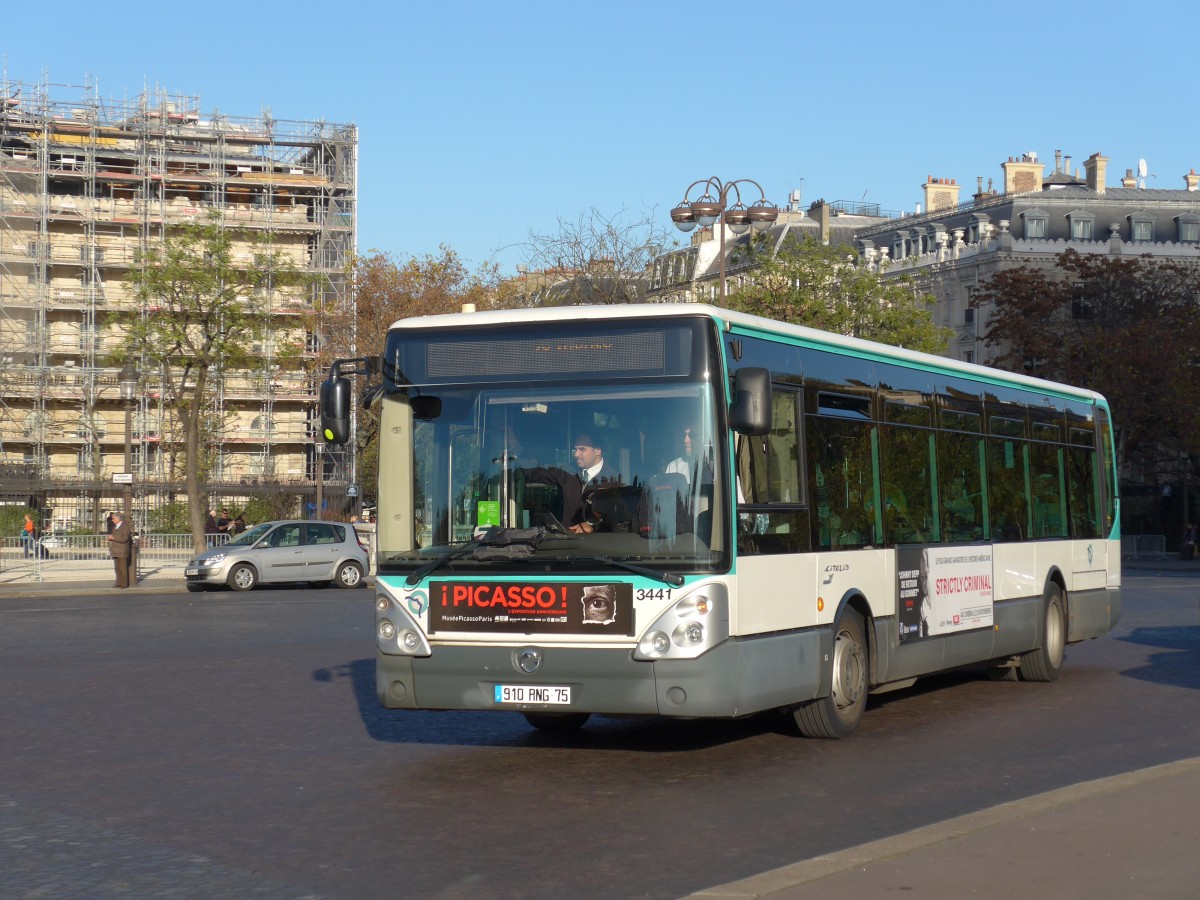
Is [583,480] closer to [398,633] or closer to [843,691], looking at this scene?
[398,633]

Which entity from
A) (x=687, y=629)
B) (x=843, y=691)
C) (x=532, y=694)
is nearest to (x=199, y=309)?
(x=843, y=691)

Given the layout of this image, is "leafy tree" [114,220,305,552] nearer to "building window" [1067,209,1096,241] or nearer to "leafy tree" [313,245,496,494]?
"leafy tree" [313,245,496,494]

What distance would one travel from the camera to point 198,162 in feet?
281

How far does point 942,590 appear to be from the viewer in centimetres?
1420

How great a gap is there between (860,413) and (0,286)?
73.7m

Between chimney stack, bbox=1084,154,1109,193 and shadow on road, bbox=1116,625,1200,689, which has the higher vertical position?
chimney stack, bbox=1084,154,1109,193

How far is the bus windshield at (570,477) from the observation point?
35.3ft

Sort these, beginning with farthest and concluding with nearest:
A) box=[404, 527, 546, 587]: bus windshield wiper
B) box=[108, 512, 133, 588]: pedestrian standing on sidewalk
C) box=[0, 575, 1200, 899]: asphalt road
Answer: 1. box=[108, 512, 133, 588]: pedestrian standing on sidewalk
2. box=[404, 527, 546, 587]: bus windshield wiper
3. box=[0, 575, 1200, 899]: asphalt road

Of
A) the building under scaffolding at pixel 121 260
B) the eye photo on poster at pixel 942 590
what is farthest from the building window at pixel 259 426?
the eye photo on poster at pixel 942 590

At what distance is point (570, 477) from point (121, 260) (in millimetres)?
76148

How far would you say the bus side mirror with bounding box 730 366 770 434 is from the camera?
1058 cm

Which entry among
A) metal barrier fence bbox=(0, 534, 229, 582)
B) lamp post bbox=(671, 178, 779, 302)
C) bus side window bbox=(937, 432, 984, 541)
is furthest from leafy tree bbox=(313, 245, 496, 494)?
bus side window bbox=(937, 432, 984, 541)

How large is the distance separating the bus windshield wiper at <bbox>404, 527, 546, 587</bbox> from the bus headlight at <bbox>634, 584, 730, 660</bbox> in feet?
2.98

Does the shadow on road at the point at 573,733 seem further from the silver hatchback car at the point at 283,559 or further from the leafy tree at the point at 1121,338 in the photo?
the leafy tree at the point at 1121,338
